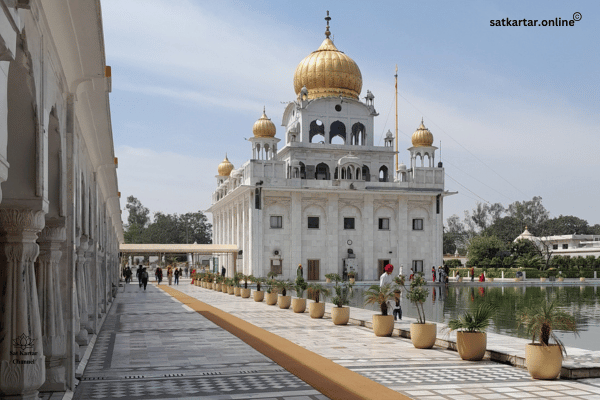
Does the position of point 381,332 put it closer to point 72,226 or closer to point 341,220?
point 72,226

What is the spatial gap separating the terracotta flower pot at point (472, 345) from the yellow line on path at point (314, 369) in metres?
2.05

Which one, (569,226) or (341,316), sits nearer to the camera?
(341,316)

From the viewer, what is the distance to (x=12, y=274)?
595 centimetres

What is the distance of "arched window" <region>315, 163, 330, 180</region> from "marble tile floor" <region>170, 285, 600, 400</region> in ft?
112

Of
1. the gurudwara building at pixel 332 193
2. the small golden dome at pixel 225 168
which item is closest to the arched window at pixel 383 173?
the gurudwara building at pixel 332 193

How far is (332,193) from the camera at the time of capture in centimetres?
4631

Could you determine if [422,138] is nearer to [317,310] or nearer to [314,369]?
[317,310]

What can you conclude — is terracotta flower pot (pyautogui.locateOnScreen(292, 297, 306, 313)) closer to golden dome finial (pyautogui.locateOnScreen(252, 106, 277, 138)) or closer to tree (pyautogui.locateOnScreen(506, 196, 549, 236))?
golden dome finial (pyautogui.locateOnScreen(252, 106, 277, 138))

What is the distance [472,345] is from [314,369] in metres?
2.55

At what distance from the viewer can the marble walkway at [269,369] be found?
26.0ft

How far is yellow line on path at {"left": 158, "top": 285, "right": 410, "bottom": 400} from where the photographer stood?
776 centimetres

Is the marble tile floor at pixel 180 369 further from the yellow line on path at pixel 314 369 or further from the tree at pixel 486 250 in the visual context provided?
the tree at pixel 486 250

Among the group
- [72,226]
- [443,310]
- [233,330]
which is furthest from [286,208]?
[72,226]

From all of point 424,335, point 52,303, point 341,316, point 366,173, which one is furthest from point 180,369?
point 366,173
